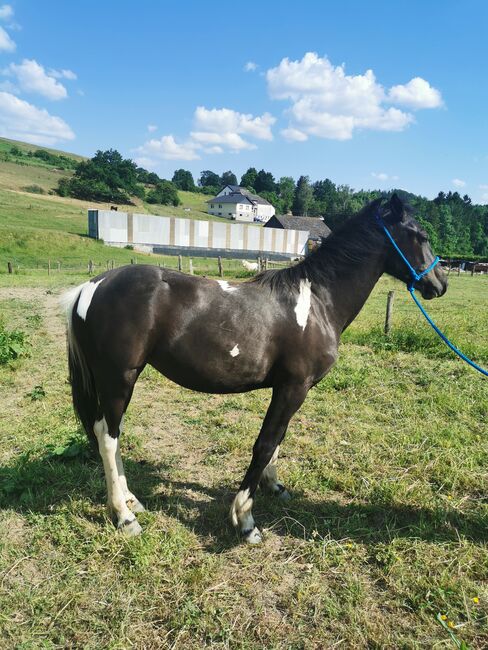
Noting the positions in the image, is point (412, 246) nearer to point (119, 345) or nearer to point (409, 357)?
point (119, 345)

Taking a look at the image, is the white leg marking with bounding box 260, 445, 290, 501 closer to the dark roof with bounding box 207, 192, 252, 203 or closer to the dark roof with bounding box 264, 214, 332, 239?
the dark roof with bounding box 264, 214, 332, 239

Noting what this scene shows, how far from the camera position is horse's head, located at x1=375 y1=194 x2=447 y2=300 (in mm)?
3291

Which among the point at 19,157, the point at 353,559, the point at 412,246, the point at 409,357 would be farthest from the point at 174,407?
the point at 19,157

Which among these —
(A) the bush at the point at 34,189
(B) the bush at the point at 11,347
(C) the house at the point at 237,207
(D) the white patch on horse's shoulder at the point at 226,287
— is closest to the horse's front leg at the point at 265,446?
(D) the white patch on horse's shoulder at the point at 226,287

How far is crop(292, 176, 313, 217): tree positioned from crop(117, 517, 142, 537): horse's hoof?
363 feet

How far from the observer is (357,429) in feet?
15.6

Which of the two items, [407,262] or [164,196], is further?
[164,196]

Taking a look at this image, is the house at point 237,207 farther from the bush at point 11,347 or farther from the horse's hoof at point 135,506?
the horse's hoof at point 135,506

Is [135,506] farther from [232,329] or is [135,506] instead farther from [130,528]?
[232,329]

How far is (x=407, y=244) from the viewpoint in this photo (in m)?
3.32

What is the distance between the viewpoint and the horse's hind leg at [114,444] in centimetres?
303

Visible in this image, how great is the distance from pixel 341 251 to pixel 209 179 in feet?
516

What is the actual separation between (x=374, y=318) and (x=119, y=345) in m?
9.82

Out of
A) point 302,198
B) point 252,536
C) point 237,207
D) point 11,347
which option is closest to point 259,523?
point 252,536
